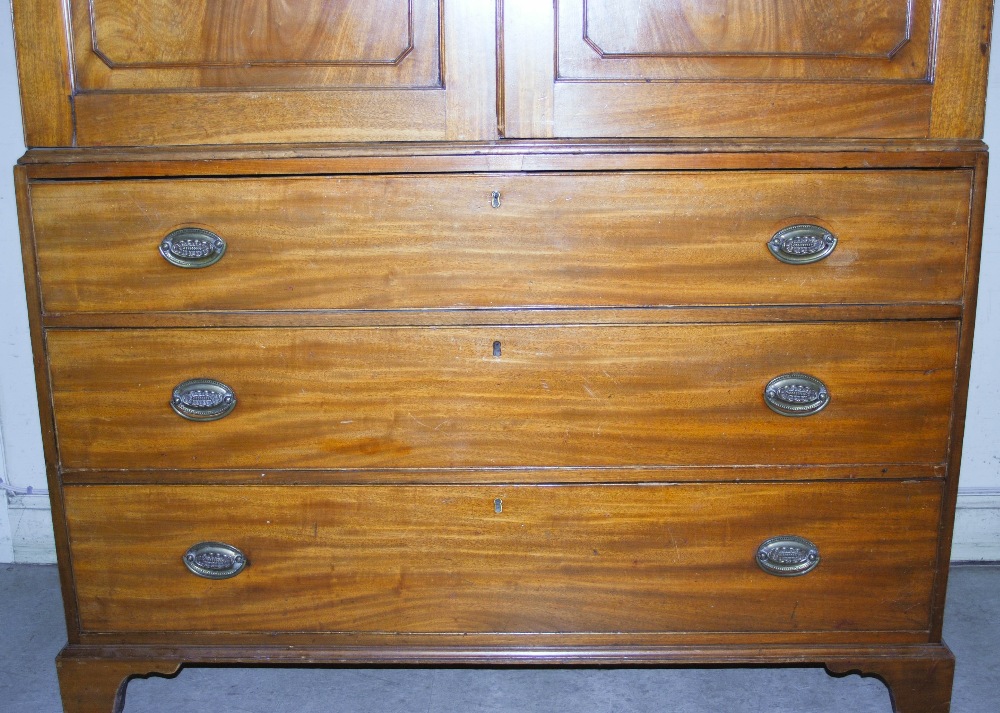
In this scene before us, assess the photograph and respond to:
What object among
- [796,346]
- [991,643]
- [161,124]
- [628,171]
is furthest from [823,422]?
[161,124]

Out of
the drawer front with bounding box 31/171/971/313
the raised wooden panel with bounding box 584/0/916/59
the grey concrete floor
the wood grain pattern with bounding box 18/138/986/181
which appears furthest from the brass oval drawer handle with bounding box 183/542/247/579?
the raised wooden panel with bounding box 584/0/916/59

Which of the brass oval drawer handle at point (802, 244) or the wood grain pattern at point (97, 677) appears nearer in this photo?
the brass oval drawer handle at point (802, 244)

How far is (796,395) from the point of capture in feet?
4.64

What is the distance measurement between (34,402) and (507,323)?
1.53 meters

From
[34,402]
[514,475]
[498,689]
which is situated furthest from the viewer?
[34,402]

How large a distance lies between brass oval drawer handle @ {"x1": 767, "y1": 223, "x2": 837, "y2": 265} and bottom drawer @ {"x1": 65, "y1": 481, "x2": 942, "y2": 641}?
1.37 ft

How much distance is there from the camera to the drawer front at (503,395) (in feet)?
4.60

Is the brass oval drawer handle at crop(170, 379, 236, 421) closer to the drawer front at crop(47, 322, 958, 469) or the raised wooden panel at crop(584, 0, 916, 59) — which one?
the drawer front at crop(47, 322, 958, 469)

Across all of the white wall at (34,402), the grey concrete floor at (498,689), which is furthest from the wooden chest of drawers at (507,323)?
the white wall at (34,402)

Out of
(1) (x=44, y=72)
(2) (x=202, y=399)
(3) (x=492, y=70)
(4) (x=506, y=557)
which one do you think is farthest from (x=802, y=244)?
(1) (x=44, y=72)

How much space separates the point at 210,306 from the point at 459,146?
0.53 m

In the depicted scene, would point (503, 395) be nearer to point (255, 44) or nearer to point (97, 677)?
point (255, 44)

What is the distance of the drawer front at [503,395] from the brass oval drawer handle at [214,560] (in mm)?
165

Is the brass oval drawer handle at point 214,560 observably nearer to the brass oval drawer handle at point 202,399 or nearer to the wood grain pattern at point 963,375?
the brass oval drawer handle at point 202,399
